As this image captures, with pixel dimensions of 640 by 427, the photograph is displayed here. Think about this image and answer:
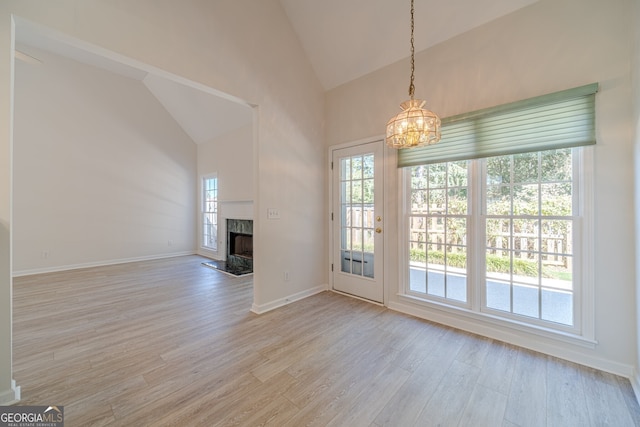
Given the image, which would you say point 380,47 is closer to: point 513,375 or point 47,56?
point 513,375

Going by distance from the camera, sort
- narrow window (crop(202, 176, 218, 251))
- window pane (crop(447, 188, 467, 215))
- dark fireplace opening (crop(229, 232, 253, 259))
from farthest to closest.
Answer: narrow window (crop(202, 176, 218, 251)), dark fireplace opening (crop(229, 232, 253, 259)), window pane (crop(447, 188, 467, 215))

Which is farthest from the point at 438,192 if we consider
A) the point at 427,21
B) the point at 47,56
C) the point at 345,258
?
the point at 47,56

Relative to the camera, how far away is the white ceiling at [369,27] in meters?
2.52

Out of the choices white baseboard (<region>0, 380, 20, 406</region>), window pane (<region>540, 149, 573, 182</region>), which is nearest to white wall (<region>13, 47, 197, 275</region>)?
white baseboard (<region>0, 380, 20, 406</region>)

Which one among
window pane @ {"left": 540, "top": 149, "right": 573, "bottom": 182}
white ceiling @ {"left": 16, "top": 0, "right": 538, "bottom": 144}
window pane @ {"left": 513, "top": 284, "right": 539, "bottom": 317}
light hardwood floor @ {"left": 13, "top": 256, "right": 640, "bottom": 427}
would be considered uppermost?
white ceiling @ {"left": 16, "top": 0, "right": 538, "bottom": 144}

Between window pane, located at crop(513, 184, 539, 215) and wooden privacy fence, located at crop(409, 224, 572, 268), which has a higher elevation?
window pane, located at crop(513, 184, 539, 215)

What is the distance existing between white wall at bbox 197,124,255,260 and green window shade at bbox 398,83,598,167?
379 centimetres

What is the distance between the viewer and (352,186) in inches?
144

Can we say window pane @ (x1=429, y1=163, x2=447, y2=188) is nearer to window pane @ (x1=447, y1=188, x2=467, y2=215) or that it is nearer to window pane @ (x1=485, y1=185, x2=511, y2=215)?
window pane @ (x1=447, y1=188, x2=467, y2=215)

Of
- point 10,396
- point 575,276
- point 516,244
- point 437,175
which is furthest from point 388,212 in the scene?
point 10,396
